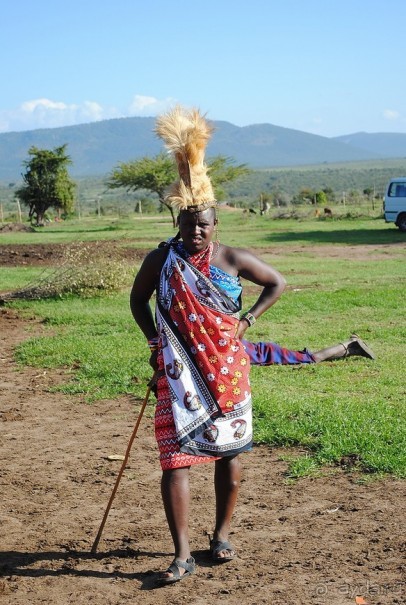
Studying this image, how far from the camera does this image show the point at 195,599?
160 inches

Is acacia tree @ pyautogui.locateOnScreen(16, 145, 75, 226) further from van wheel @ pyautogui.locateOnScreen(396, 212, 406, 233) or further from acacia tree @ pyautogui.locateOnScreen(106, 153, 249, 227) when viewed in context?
van wheel @ pyautogui.locateOnScreen(396, 212, 406, 233)

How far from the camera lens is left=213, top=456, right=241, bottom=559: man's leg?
4.45 meters

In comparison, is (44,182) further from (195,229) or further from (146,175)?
(195,229)

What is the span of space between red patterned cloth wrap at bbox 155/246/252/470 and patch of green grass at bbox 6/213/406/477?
1504 millimetres

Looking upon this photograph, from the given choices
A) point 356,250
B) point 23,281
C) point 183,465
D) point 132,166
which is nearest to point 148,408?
point 183,465

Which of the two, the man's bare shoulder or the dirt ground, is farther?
the man's bare shoulder

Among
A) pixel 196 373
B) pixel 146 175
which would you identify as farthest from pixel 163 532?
pixel 146 175

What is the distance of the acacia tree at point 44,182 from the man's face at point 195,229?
44463 mm

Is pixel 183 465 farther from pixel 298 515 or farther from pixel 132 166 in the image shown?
pixel 132 166

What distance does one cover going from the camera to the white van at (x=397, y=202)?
3008 cm

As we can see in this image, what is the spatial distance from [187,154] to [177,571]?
6.58 ft

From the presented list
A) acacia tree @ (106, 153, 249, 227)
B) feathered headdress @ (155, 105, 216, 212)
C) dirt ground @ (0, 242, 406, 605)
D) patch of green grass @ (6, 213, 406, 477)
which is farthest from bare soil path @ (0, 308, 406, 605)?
acacia tree @ (106, 153, 249, 227)

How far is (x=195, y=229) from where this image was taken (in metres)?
4.37

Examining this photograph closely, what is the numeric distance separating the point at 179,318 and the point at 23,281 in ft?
43.7
